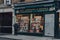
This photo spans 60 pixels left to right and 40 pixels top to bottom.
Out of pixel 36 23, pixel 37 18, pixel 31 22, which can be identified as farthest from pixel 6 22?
pixel 37 18

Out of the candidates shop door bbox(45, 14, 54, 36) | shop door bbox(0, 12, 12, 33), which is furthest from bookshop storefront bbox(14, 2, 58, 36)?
shop door bbox(0, 12, 12, 33)

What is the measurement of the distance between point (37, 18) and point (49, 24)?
2066 millimetres

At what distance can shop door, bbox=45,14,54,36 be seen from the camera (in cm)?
2555

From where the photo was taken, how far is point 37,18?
89.4 feet

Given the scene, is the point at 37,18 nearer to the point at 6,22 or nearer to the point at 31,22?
the point at 31,22

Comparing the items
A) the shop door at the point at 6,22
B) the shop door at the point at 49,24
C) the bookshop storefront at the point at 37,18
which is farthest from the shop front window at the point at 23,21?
the shop door at the point at 49,24

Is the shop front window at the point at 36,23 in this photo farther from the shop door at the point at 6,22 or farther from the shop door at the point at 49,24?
the shop door at the point at 6,22

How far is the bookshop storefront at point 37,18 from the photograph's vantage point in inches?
1005

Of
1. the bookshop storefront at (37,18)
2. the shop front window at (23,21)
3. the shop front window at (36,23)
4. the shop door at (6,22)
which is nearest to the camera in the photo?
the bookshop storefront at (37,18)

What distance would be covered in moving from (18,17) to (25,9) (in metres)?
1.71

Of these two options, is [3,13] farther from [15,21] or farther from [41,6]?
[41,6]

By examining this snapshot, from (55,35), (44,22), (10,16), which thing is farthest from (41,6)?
(10,16)

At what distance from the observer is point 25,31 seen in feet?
93.1

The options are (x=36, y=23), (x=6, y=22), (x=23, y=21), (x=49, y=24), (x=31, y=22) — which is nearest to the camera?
(x=49, y=24)
